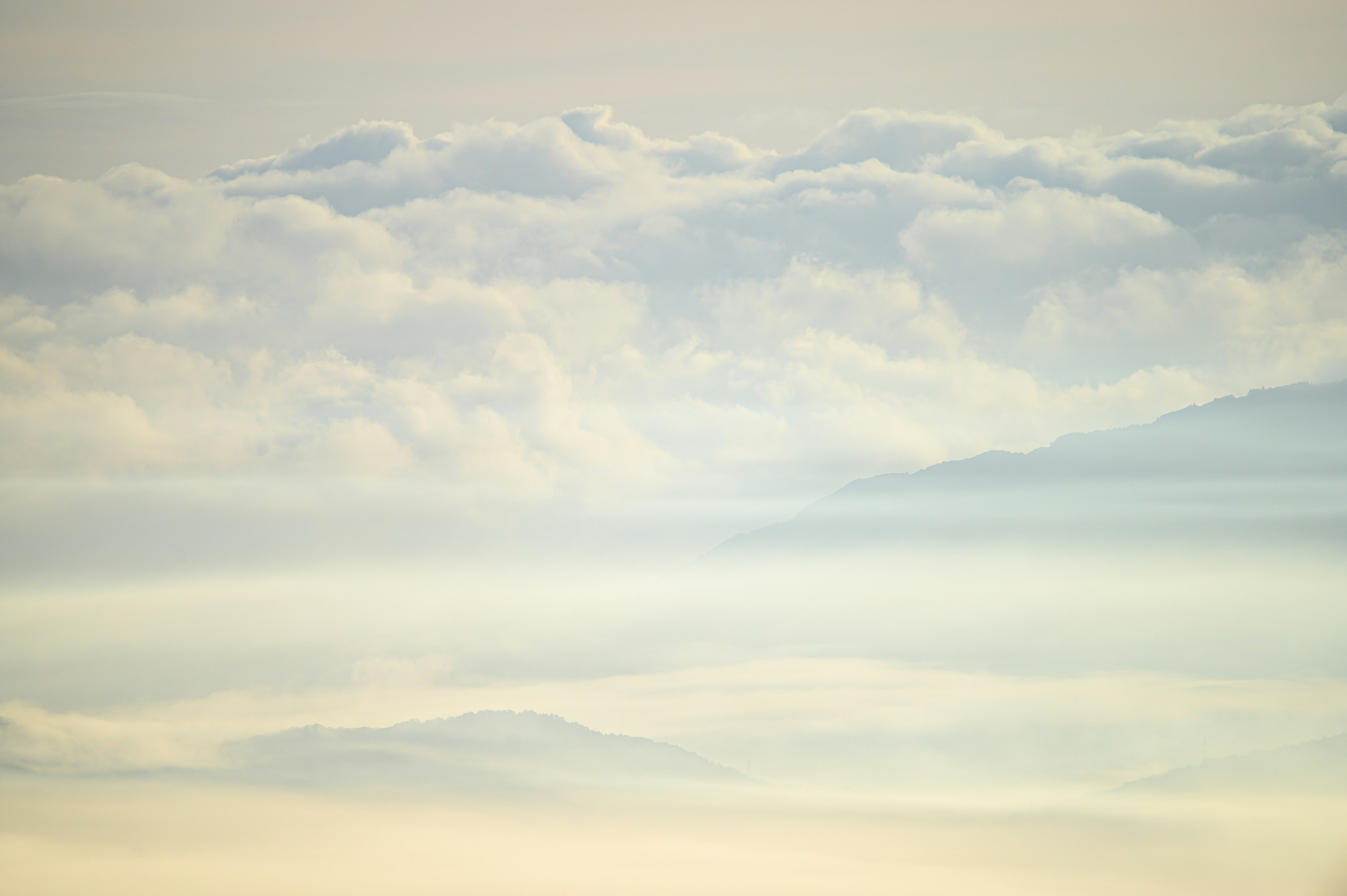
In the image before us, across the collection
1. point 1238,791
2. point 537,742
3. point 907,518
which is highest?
point 907,518

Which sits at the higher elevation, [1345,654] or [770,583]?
[770,583]

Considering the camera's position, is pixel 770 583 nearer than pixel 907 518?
Yes

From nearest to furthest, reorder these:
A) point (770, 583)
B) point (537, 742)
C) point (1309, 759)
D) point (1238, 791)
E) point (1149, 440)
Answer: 1. point (1309, 759)
2. point (1238, 791)
3. point (537, 742)
4. point (1149, 440)
5. point (770, 583)

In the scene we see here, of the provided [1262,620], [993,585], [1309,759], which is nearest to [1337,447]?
[1262,620]

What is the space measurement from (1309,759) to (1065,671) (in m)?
32.5

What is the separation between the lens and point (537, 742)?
79.2 metres

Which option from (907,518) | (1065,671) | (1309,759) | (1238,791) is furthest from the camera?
(907,518)

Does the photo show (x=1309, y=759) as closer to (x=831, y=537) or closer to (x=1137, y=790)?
(x=1137, y=790)

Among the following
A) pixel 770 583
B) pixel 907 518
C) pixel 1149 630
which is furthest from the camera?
pixel 907 518

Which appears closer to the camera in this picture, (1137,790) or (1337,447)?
(1137,790)

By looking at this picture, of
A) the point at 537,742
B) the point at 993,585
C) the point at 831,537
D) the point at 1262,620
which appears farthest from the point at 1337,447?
the point at 537,742

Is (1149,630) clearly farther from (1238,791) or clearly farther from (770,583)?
(770,583)

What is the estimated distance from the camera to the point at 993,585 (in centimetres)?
11094

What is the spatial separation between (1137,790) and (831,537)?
46690 millimetres
